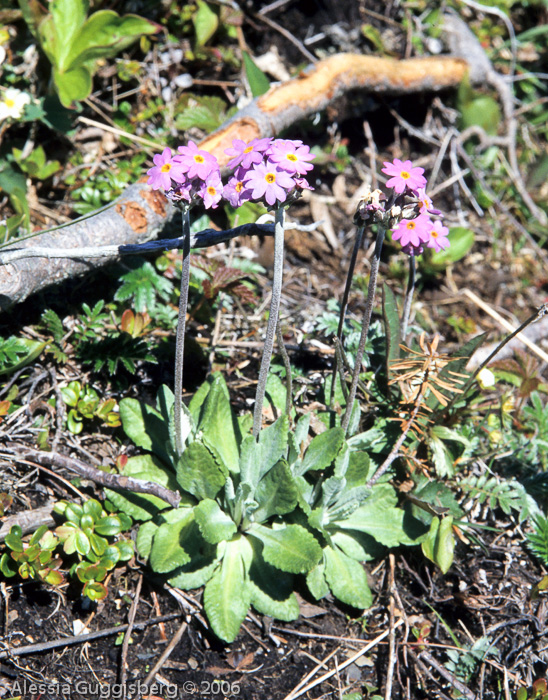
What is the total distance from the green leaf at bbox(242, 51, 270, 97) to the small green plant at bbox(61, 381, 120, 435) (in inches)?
106

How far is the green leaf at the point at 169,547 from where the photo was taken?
267 centimetres

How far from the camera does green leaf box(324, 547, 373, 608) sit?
2.86 metres

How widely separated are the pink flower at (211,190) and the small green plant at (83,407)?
1.40 metres

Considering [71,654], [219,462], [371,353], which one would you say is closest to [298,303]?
[371,353]

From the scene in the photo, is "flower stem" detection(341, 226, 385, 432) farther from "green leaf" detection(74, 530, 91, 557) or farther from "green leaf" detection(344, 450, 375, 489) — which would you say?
"green leaf" detection(74, 530, 91, 557)

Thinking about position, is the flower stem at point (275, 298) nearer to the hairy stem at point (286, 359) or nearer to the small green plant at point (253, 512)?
the hairy stem at point (286, 359)

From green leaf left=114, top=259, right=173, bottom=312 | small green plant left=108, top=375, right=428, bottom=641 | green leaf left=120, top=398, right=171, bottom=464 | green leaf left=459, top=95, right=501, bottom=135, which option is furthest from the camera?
green leaf left=459, top=95, right=501, bottom=135

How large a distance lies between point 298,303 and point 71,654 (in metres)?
2.63

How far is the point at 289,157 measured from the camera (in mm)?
2273

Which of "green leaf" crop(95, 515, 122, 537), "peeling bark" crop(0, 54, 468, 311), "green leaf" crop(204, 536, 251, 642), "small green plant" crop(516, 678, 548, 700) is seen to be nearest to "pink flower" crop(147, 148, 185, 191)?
"peeling bark" crop(0, 54, 468, 311)

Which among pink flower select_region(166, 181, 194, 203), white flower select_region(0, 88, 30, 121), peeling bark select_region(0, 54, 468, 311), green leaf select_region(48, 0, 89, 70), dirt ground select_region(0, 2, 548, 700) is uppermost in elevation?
green leaf select_region(48, 0, 89, 70)

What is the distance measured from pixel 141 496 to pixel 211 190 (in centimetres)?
164

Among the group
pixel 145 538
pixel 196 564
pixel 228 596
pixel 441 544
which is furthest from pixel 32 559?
pixel 441 544

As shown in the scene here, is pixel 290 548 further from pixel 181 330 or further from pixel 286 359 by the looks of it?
pixel 181 330
